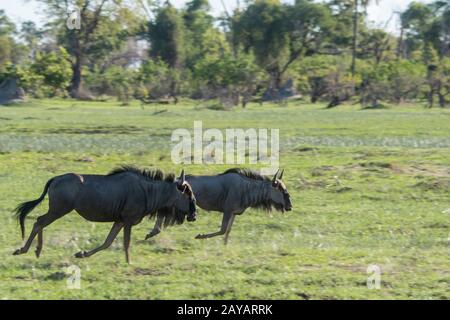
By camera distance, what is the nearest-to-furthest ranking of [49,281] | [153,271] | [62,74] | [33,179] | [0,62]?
1. [49,281]
2. [153,271]
3. [33,179]
4. [62,74]
5. [0,62]

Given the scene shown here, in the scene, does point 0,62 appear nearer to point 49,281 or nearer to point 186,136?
point 186,136

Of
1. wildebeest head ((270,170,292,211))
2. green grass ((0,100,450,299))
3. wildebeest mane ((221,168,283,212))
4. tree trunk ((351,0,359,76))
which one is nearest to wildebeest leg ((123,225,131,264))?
green grass ((0,100,450,299))

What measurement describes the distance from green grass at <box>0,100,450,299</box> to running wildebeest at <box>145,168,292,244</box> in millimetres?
412

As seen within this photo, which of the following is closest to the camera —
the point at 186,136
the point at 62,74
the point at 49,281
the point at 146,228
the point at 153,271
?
the point at 49,281

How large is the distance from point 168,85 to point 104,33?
1323cm

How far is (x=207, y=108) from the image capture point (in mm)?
48188

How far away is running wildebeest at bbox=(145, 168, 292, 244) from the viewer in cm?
1087

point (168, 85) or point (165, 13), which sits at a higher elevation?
point (165, 13)

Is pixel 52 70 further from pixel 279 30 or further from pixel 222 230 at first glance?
pixel 222 230

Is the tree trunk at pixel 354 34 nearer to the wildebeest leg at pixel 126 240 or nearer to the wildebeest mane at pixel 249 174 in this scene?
the wildebeest mane at pixel 249 174

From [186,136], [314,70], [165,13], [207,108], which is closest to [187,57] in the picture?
[165,13]

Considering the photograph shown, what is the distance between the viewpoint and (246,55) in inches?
2429

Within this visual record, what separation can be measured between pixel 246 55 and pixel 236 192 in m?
51.4

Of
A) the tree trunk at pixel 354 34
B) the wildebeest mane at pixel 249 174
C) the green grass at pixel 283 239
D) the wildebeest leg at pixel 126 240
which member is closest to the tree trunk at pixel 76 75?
the tree trunk at pixel 354 34
